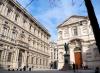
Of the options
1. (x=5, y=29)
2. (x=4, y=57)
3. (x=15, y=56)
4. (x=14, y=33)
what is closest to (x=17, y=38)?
(x=14, y=33)

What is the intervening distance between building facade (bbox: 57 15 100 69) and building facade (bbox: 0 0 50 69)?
8.38 m

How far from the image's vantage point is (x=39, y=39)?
41594mm

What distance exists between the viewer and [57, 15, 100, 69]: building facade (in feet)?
86.3

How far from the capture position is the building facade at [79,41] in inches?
1035

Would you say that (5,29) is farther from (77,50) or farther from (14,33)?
(77,50)

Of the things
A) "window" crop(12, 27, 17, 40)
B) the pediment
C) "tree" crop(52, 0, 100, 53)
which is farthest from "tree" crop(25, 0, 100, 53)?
the pediment

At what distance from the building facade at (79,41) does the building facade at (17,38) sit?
8379mm

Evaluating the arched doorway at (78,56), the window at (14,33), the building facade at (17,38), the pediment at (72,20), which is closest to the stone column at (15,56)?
the building facade at (17,38)

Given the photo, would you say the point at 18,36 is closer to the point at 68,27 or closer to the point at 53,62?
the point at 68,27

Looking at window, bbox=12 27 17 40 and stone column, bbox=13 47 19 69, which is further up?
window, bbox=12 27 17 40

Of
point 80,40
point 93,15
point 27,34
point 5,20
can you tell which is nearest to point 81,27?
point 80,40

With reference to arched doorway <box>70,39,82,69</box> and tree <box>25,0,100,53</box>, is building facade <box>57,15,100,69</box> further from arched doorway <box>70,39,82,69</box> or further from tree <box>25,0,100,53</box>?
tree <box>25,0,100,53</box>

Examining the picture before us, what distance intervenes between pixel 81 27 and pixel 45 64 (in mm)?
21627

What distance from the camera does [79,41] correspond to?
28.8 metres
